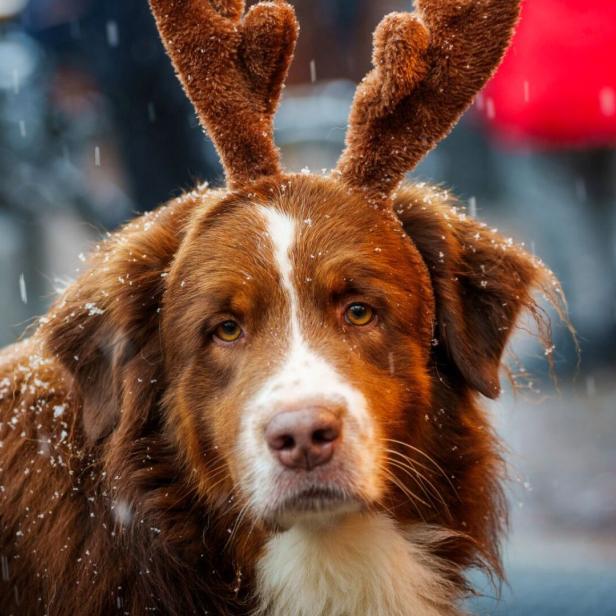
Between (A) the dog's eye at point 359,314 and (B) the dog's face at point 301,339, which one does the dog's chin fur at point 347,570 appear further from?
(A) the dog's eye at point 359,314

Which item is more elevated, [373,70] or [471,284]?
[373,70]

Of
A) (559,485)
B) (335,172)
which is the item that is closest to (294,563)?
(335,172)

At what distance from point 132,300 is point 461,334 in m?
1.09

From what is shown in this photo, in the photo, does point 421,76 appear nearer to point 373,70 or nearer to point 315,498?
point 373,70

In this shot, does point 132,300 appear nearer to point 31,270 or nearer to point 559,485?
point 559,485

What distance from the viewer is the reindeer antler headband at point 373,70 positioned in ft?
Answer: 11.1

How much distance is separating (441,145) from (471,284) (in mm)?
6718

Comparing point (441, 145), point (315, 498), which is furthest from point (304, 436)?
point (441, 145)

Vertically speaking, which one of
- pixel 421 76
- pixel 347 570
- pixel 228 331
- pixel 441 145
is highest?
pixel 421 76

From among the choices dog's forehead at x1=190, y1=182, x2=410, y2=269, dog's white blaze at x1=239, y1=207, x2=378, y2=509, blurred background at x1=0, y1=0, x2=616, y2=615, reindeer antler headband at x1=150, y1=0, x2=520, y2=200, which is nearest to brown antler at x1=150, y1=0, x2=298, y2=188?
reindeer antler headband at x1=150, y1=0, x2=520, y2=200

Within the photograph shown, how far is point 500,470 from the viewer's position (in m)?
3.89

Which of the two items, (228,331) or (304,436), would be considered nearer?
(304,436)

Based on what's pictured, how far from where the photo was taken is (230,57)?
3.45 m

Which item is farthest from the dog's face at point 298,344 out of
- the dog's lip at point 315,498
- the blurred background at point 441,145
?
the blurred background at point 441,145
